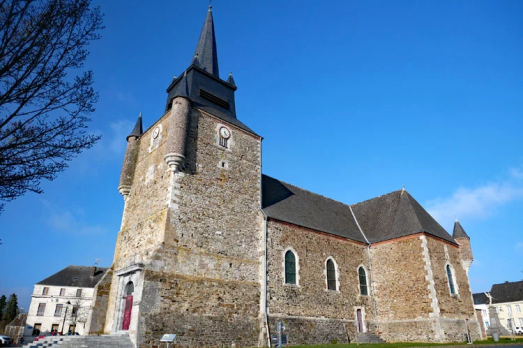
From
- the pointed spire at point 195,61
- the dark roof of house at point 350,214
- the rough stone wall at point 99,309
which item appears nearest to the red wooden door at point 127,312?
the rough stone wall at point 99,309

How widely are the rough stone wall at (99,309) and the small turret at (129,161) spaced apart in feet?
16.4

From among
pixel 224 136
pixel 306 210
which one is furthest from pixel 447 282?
pixel 224 136

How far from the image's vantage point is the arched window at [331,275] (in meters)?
19.7

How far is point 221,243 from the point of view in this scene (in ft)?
53.3

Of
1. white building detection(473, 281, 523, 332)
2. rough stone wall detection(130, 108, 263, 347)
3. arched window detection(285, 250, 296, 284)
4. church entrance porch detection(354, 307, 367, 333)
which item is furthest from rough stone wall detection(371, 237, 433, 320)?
white building detection(473, 281, 523, 332)

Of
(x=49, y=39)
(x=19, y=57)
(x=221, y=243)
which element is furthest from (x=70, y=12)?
(x=221, y=243)

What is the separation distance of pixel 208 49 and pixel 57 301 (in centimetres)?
3757

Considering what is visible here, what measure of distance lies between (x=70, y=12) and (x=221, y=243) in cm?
1122

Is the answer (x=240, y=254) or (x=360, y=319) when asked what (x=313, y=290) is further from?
(x=240, y=254)

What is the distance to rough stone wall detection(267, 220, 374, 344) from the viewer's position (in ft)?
55.3

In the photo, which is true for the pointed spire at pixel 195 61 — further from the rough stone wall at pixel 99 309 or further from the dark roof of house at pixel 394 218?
the dark roof of house at pixel 394 218

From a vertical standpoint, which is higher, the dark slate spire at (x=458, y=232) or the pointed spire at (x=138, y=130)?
the pointed spire at (x=138, y=130)

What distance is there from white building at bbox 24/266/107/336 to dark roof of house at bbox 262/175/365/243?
30880mm

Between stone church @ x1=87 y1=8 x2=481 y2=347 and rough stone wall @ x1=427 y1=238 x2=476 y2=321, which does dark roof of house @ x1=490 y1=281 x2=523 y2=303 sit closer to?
stone church @ x1=87 y1=8 x2=481 y2=347
